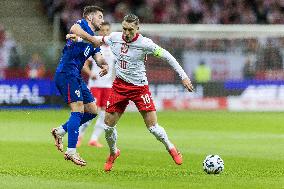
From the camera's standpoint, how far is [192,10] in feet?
122

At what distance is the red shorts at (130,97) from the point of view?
1311cm

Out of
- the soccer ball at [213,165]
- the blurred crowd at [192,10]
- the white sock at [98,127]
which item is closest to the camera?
the soccer ball at [213,165]

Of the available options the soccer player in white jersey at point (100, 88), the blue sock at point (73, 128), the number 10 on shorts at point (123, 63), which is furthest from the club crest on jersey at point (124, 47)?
the soccer player in white jersey at point (100, 88)

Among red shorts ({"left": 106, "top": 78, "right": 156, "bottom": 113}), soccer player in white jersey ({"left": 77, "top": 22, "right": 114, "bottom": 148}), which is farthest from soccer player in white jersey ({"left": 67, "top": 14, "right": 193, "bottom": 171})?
soccer player in white jersey ({"left": 77, "top": 22, "right": 114, "bottom": 148})

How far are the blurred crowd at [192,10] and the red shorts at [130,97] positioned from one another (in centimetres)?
2341

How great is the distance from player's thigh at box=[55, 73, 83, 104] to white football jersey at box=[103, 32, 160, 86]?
842mm

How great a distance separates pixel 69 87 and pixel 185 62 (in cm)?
1841

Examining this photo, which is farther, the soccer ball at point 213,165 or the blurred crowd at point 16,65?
the blurred crowd at point 16,65

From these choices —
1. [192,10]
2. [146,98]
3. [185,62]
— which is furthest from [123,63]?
[192,10]

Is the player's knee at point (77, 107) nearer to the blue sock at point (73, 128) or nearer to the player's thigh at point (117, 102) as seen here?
the blue sock at point (73, 128)

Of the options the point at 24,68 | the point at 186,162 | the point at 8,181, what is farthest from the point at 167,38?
the point at 8,181

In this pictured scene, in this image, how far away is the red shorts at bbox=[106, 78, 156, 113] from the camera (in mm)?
13109

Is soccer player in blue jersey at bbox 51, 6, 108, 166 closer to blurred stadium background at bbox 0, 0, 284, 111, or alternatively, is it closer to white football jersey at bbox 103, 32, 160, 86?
white football jersey at bbox 103, 32, 160, 86

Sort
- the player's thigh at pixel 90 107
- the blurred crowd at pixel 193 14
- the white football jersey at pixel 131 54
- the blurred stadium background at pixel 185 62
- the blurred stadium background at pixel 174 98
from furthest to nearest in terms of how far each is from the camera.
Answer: the blurred crowd at pixel 193 14 → the blurred stadium background at pixel 185 62 → the player's thigh at pixel 90 107 → the white football jersey at pixel 131 54 → the blurred stadium background at pixel 174 98
